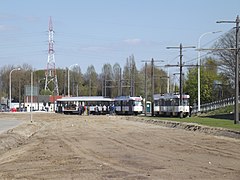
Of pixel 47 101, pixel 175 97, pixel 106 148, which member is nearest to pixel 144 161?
pixel 106 148

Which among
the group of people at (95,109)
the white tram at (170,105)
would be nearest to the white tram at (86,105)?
the group of people at (95,109)

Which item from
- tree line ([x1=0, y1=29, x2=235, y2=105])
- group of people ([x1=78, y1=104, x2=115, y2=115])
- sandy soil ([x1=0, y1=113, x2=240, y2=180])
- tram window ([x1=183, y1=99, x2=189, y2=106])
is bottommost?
sandy soil ([x1=0, y1=113, x2=240, y2=180])

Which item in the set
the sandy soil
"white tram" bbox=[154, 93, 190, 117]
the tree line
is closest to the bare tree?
the tree line

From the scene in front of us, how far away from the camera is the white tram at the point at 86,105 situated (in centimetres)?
9812

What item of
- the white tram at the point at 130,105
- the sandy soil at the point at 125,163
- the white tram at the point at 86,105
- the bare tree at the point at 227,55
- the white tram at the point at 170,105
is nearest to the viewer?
the sandy soil at the point at 125,163

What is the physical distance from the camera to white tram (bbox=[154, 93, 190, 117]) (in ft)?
238

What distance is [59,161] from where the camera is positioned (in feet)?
61.0

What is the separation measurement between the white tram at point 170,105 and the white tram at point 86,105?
18025 mm

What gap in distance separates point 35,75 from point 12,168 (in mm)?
140706

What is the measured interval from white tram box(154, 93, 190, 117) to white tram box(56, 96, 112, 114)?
18.0m

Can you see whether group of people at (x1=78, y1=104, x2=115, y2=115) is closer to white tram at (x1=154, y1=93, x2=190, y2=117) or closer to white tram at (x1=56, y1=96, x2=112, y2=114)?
white tram at (x1=56, y1=96, x2=112, y2=114)

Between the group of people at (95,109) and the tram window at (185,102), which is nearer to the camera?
the tram window at (185,102)

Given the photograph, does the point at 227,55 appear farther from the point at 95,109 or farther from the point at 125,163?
the point at 125,163

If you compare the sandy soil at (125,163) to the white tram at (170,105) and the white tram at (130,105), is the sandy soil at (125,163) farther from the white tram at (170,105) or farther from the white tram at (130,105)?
the white tram at (130,105)
